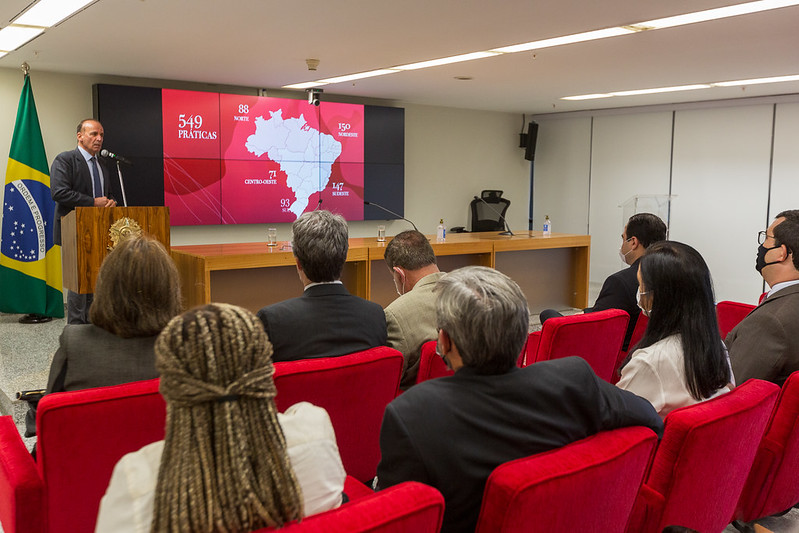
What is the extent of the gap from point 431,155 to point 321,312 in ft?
24.9

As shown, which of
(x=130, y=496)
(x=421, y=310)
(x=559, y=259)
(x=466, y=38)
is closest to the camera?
(x=130, y=496)

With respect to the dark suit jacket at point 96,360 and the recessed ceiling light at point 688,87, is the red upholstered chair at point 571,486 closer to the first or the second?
the dark suit jacket at point 96,360

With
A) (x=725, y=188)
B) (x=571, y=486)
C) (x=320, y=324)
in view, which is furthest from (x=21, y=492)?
(x=725, y=188)

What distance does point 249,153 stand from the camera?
764 centimetres

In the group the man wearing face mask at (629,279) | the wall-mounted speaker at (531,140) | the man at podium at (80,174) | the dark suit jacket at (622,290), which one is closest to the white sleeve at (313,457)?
the man wearing face mask at (629,279)

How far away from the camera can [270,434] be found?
1098 mm

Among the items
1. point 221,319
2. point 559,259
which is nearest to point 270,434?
point 221,319

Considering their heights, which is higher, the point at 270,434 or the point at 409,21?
the point at 409,21

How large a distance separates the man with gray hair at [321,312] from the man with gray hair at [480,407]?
0.86 m

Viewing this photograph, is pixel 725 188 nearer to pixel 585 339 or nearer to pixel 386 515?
pixel 585 339

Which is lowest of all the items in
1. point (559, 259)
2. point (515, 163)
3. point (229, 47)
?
point (559, 259)

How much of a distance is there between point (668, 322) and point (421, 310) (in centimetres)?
98

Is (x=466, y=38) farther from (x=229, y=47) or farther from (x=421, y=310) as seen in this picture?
(x=421, y=310)

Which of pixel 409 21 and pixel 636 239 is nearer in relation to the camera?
pixel 636 239
